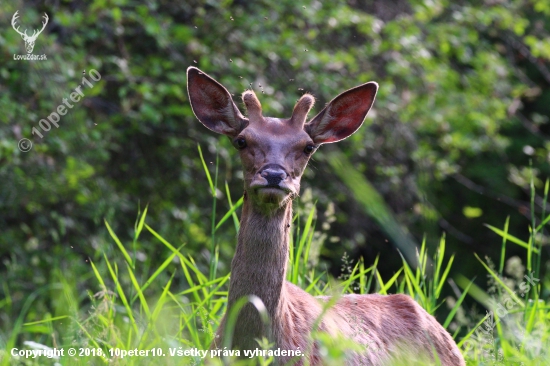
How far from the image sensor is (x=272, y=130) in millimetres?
4059

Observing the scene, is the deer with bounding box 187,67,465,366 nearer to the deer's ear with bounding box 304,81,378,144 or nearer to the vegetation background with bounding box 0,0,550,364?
the deer's ear with bounding box 304,81,378,144

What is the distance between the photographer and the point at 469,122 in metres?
11.0

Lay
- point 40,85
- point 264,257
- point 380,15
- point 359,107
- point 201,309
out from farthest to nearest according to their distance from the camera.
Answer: point 380,15, point 40,85, point 359,107, point 201,309, point 264,257

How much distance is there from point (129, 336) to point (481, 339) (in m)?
1.77

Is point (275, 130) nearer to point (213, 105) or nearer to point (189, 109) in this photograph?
point (213, 105)

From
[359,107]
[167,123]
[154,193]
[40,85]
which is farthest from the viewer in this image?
[154,193]

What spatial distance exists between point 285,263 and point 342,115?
0.99 meters

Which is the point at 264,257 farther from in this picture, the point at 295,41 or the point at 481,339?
the point at 295,41

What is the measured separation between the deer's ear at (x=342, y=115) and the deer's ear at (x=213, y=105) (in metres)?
0.37

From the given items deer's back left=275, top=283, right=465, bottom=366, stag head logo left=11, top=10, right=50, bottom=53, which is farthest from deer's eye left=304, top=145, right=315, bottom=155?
stag head logo left=11, top=10, right=50, bottom=53

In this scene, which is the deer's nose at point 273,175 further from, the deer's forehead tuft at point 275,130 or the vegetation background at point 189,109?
the vegetation background at point 189,109

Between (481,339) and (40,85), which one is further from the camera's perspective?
(40,85)

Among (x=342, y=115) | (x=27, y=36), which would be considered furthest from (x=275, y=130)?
(x=27, y=36)

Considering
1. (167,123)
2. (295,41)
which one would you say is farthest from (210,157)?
(295,41)
